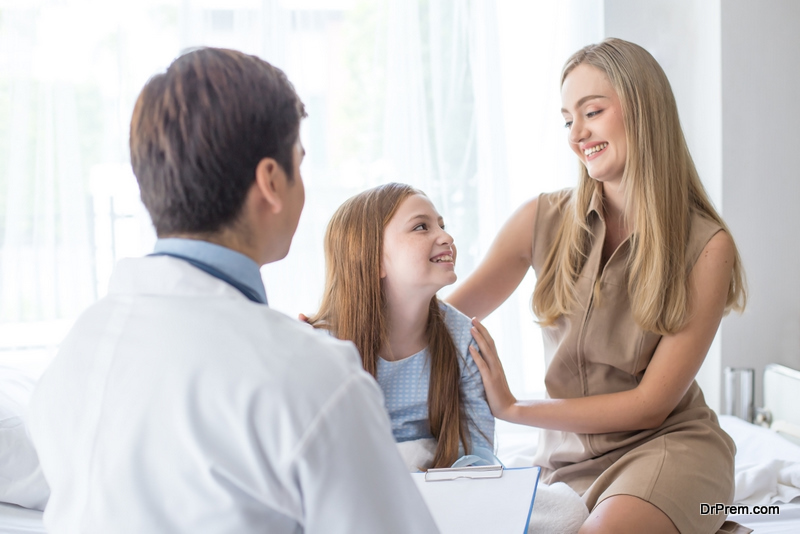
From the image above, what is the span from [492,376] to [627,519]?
0.39 meters

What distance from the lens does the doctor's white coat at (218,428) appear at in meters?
0.61

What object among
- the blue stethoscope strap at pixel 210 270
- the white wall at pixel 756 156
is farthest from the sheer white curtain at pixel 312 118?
the blue stethoscope strap at pixel 210 270

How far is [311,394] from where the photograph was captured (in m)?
0.61

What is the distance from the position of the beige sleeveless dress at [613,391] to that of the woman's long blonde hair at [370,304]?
0.30 metres

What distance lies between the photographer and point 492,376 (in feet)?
4.97

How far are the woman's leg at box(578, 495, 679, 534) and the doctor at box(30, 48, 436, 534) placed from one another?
2.40 feet

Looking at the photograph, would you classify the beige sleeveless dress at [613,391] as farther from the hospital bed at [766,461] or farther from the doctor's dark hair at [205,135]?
the doctor's dark hair at [205,135]

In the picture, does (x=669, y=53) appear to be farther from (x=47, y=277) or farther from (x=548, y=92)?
(x=47, y=277)

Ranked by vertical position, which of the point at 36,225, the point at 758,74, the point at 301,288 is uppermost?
the point at 758,74

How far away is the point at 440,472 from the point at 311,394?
0.70m

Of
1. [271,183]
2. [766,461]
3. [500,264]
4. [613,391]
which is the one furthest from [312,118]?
[271,183]

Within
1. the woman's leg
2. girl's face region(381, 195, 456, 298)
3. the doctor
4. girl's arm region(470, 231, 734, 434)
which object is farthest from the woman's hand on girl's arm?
the doctor

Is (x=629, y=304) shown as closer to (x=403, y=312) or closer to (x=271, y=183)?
(x=403, y=312)

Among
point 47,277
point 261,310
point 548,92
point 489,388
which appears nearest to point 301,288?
point 47,277
